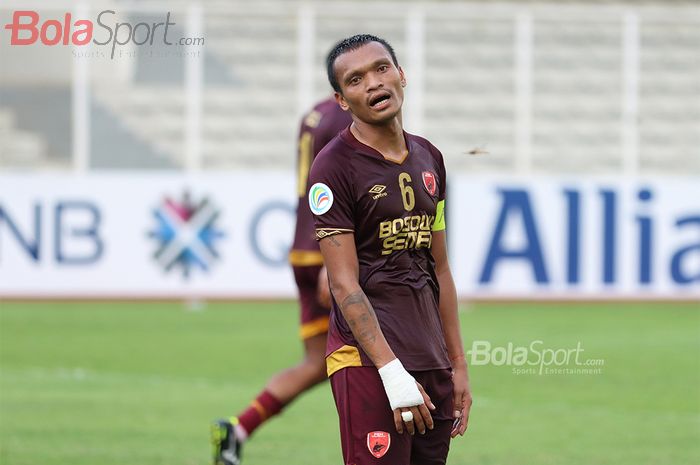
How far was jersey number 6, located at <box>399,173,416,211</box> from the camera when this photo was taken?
460 centimetres

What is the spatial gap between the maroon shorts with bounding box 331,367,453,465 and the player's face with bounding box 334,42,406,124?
0.85m

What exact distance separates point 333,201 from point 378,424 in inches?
29.4

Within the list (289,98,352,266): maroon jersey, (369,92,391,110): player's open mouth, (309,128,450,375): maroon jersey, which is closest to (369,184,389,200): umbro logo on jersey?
(309,128,450,375): maroon jersey

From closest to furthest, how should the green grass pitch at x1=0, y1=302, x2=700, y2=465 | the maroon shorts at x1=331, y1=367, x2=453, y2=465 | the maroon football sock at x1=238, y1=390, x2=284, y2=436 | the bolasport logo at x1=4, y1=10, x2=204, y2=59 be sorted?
the maroon shorts at x1=331, y1=367, x2=453, y2=465
the maroon football sock at x1=238, y1=390, x2=284, y2=436
the green grass pitch at x1=0, y1=302, x2=700, y2=465
the bolasport logo at x1=4, y1=10, x2=204, y2=59

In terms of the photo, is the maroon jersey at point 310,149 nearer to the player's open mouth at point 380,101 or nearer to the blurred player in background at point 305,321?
the blurred player in background at point 305,321

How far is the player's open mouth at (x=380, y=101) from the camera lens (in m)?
4.54

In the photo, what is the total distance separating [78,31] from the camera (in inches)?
687

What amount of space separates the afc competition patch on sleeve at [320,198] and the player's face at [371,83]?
274 mm

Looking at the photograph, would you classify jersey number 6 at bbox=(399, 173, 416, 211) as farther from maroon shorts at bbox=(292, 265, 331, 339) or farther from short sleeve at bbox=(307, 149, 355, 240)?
maroon shorts at bbox=(292, 265, 331, 339)

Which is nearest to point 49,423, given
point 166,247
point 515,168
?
point 166,247

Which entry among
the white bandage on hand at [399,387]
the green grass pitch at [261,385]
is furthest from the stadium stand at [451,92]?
the white bandage on hand at [399,387]

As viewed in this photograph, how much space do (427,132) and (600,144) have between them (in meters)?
2.51

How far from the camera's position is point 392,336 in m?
4.57

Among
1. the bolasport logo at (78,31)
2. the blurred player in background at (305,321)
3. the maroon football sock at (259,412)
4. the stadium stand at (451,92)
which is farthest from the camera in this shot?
the stadium stand at (451,92)
